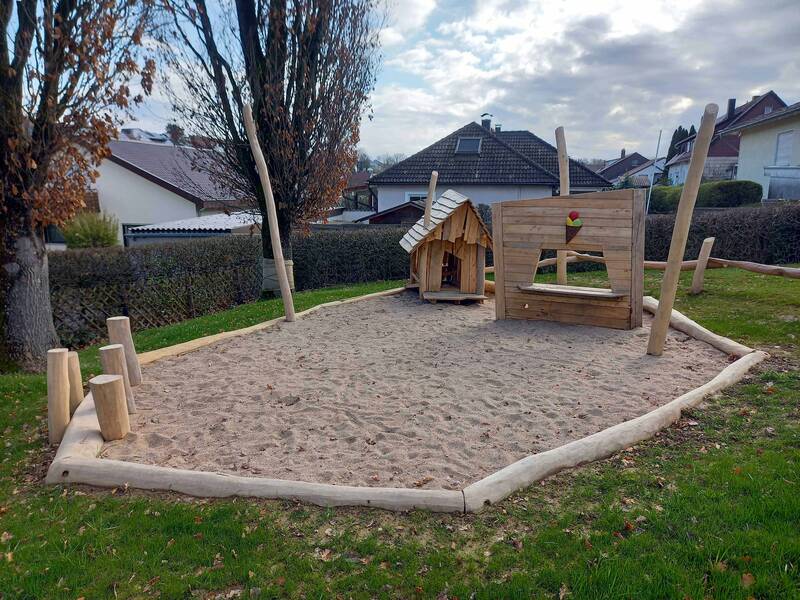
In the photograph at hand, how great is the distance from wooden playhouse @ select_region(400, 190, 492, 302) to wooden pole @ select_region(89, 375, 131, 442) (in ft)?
18.0

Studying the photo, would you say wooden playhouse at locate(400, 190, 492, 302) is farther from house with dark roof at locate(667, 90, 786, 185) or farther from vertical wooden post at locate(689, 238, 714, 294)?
house with dark roof at locate(667, 90, 786, 185)

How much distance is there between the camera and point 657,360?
5.71 meters

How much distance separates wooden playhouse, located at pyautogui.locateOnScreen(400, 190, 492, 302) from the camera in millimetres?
8578

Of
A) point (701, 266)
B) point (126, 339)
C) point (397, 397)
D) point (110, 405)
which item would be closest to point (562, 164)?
point (701, 266)

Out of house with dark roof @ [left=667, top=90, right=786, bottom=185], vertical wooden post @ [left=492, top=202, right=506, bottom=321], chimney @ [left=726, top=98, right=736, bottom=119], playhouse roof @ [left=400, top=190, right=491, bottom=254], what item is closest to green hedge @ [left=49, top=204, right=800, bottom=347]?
playhouse roof @ [left=400, top=190, right=491, bottom=254]

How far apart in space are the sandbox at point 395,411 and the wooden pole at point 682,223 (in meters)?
0.34

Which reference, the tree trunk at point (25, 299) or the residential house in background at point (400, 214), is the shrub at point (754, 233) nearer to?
the residential house in background at point (400, 214)

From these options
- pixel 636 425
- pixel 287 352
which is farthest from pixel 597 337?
pixel 287 352

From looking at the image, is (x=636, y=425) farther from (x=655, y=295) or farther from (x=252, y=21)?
(x=252, y=21)

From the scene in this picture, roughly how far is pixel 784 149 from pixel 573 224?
2075cm

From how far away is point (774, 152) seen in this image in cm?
2238

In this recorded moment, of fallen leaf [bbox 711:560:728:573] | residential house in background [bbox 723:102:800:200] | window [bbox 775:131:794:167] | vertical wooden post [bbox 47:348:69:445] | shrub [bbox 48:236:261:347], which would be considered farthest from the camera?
window [bbox 775:131:794:167]

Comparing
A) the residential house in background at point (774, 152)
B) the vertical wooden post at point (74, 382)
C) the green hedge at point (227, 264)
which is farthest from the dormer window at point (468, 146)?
the vertical wooden post at point (74, 382)

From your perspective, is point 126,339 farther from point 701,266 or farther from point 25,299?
point 701,266
